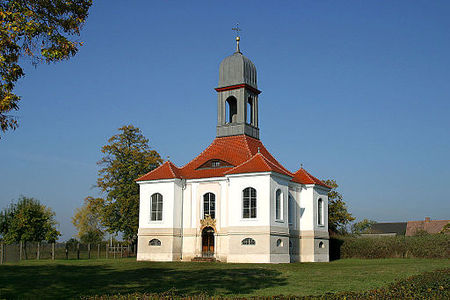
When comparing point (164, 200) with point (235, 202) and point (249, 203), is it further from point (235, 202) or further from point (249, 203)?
point (249, 203)

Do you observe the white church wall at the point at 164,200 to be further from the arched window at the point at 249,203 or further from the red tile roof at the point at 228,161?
the arched window at the point at 249,203

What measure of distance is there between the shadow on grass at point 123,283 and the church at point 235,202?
9.25m

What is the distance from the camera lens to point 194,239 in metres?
37.7

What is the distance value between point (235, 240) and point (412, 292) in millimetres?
22414

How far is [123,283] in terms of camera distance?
19.5m

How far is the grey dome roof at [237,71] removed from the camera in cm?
4206

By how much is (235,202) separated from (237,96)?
34.2 feet

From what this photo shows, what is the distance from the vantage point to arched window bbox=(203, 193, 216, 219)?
1473 inches

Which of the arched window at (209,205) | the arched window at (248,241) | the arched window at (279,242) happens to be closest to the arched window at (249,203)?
the arched window at (248,241)

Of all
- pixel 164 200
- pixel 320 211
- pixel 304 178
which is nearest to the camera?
pixel 164 200

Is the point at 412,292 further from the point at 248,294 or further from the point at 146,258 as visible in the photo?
the point at 146,258

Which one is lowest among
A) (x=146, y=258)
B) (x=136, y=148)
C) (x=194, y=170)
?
(x=146, y=258)

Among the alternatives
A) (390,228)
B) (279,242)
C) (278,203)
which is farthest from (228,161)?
(390,228)

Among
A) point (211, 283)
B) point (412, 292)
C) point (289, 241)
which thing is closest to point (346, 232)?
point (289, 241)
